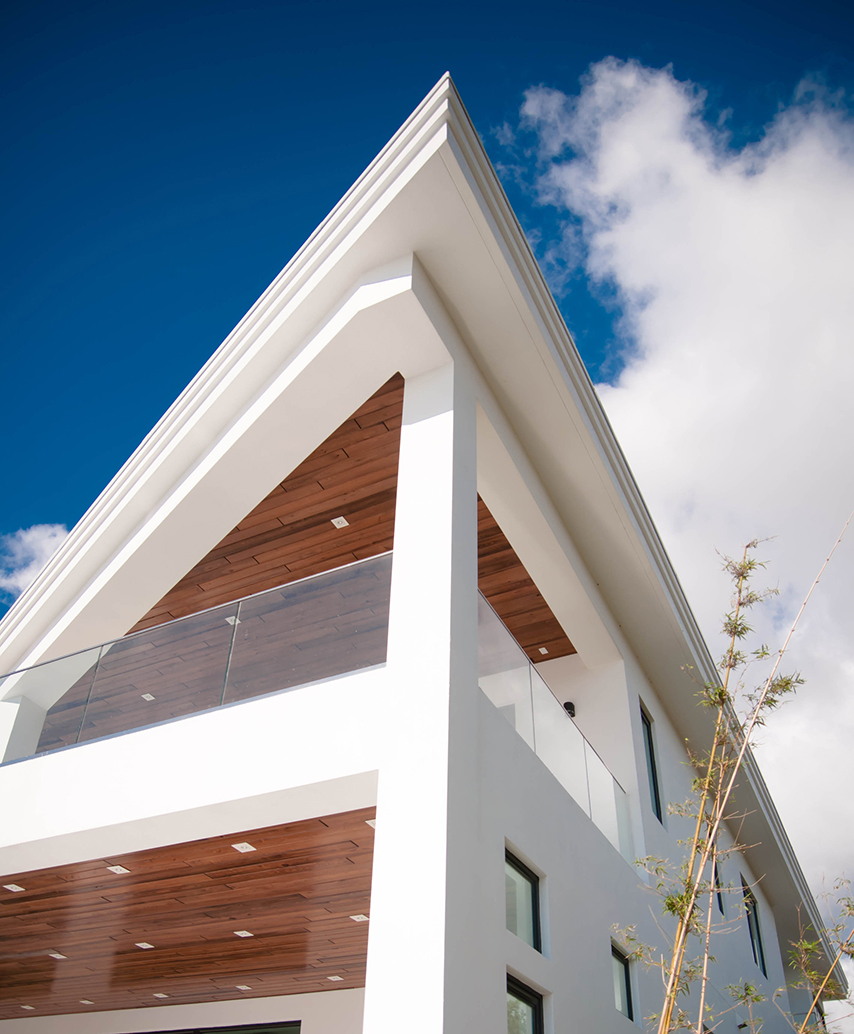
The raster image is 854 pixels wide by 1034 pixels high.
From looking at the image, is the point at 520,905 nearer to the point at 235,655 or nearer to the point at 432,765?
the point at 432,765

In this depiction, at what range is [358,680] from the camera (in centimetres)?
411

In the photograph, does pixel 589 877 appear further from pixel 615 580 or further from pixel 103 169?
pixel 103 169

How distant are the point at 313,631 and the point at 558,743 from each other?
2206 mm

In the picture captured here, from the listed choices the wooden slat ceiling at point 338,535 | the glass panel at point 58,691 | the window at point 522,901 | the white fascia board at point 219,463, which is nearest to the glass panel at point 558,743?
the window at point 522,901

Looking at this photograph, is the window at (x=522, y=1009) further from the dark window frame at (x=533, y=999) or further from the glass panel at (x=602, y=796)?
the glass panel at (x=602, y=796)

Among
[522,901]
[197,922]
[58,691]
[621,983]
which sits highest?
[58,691]

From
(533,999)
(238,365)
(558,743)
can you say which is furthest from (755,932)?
(238,365)

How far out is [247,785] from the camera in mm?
4160

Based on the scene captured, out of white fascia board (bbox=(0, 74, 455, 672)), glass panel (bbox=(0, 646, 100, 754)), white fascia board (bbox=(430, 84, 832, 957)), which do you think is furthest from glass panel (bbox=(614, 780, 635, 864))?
white fascia board (bbox=(0, 74, 455, 672))

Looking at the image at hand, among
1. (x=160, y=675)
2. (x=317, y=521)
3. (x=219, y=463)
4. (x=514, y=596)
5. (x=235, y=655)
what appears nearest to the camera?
(x=235, y=655)

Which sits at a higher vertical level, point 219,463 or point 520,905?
point 219,463

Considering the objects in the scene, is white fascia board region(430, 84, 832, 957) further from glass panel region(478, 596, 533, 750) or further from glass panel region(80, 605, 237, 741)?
glass panel region(80, 605, 237, 741)

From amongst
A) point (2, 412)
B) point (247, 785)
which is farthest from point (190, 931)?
point (2, 412)

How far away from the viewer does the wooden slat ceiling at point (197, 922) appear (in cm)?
487
